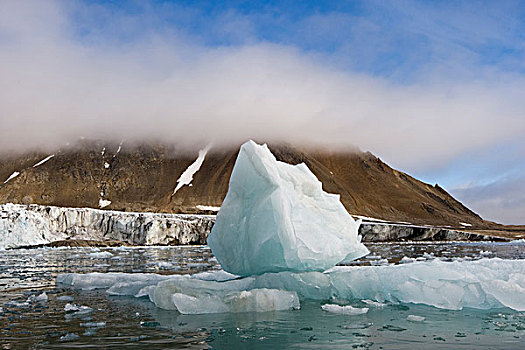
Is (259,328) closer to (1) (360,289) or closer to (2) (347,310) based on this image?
(2) (347,310)

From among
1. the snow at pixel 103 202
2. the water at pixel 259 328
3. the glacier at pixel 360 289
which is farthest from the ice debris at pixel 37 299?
the snow at pixel 103 202

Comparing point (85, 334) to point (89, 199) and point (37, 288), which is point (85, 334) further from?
point (89, 199)

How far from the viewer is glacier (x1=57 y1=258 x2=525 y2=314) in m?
8.37

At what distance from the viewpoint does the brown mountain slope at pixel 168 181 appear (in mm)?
104312

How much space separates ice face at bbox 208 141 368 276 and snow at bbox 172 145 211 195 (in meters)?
98.5

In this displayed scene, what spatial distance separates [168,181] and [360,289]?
4163 inches

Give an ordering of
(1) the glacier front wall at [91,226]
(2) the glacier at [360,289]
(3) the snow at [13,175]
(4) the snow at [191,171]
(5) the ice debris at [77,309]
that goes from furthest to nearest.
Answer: (3) the snow at [13,175] < (4) the snow at [191,171] < (1) the glacier front wall at [91,226] < (2) the glacier at [360,289] < (5) the ice debris at [77,309]

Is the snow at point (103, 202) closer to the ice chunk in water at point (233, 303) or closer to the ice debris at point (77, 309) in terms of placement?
the ice debris at point (77, 309)

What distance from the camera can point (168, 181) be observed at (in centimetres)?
11256

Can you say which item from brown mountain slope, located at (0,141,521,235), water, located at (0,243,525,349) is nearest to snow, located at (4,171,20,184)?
brown mountain slope, located at (0,141,521,235)

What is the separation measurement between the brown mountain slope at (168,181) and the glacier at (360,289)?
3483 inches

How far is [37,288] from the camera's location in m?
11.8

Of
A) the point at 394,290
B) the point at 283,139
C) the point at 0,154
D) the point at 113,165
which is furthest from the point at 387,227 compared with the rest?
the point at 0,154

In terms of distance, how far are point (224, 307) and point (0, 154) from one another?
436ft
